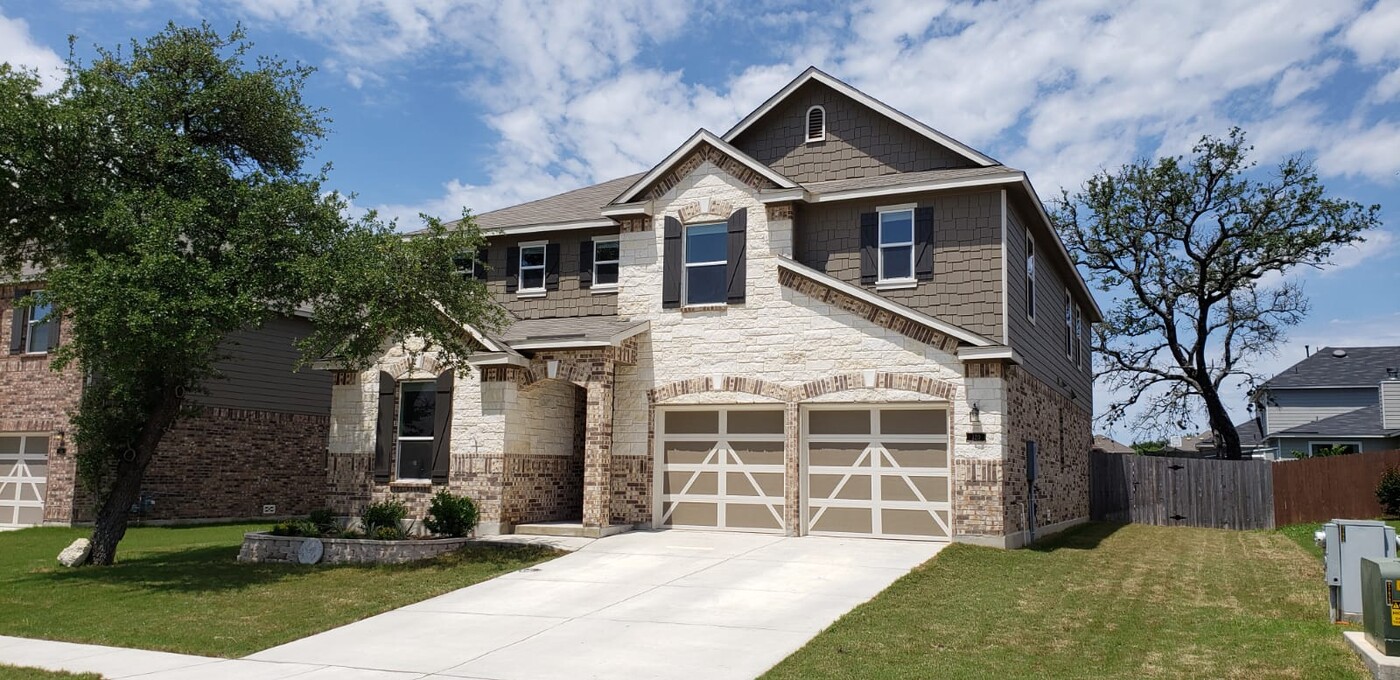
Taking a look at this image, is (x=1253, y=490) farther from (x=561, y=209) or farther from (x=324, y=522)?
(x=324, y=522)

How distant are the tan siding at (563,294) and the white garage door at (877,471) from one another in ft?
17.9

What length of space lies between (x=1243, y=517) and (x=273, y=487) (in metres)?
26.0

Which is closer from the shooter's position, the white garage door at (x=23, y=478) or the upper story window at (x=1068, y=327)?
the white garage door at (x=23, y=478)

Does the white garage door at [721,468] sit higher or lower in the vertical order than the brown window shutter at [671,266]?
lower

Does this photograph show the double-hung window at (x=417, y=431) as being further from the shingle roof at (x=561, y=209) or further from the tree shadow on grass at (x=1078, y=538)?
the tree shadow on grass at (x=1078, y=538)

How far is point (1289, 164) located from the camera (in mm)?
35500

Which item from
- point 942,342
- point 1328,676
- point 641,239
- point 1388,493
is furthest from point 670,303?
point 1388,493

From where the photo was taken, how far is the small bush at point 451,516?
17.5m

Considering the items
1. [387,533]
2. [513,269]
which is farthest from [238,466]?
[387,533]

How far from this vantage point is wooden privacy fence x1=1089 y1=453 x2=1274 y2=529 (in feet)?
86.9

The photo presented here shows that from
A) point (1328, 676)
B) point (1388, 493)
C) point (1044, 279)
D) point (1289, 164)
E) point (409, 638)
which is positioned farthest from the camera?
point (1289, 164)

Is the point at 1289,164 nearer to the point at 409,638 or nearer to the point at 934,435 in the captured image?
the point at 934,435

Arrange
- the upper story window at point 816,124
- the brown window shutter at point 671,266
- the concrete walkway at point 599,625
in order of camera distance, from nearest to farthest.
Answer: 1. the concrete walkway at point 599,625
2. the brown window shutter at point 671,266
3. the upper story window at point 816,124

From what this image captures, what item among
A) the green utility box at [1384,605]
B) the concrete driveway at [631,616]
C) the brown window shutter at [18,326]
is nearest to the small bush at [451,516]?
the concrete driveway at [631,616]
